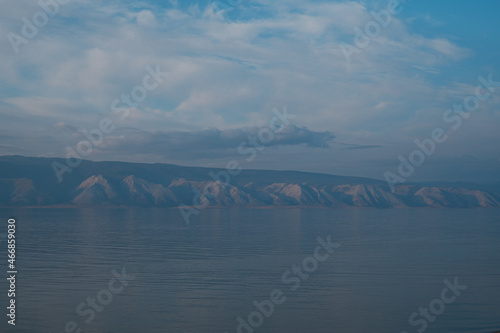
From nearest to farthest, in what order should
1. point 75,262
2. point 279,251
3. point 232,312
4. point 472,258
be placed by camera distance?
1. point 232,312
2. point 75,262
3. point 472,258
4. point 279,251

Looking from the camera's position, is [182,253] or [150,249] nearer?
[182,253]

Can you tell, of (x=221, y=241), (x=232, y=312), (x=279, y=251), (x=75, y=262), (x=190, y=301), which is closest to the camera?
(x=232, y=312)

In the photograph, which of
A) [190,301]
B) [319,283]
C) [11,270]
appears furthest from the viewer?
[11,270]

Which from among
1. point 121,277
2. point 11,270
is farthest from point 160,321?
point 11,270

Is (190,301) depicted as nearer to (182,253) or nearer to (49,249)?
(182,253)

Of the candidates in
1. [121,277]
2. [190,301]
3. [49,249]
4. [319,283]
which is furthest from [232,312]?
[49,249]

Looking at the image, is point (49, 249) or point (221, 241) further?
point (221, 241)

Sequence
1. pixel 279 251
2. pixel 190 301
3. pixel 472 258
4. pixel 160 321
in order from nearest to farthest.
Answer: pixel 160 321 → pixel 190 301 → pixel 472 258 → pixel 279 251

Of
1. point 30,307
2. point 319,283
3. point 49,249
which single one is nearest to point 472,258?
point 319,283

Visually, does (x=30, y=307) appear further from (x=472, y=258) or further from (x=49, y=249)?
(x=472, y=258)
